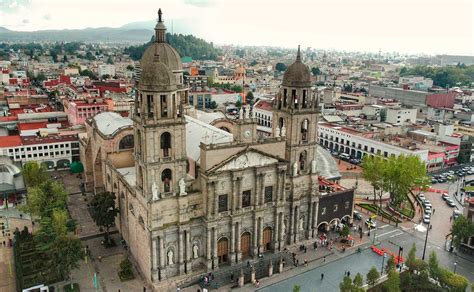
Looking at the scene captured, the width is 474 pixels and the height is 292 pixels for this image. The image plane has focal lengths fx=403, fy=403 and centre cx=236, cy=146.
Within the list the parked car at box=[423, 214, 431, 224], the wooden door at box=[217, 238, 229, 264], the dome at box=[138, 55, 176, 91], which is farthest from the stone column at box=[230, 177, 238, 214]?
the parked car at box=[423, 214, 431, 224]

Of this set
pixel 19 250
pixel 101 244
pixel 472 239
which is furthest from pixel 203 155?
pixel 472 239

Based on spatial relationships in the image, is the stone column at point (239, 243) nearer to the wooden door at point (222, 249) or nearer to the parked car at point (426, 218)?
the wooden door at point (222, 249)

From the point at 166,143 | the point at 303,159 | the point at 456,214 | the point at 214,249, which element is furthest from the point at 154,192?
the point at 456,214

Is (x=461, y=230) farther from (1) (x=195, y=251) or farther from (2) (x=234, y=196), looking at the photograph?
(1) (x=195, y=251)

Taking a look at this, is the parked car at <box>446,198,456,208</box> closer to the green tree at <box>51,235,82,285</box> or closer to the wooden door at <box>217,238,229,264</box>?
the wooden door at <box>217,238,229,264</box>

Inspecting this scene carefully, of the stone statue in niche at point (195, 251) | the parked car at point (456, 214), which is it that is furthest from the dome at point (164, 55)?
the parked car at point (456, 214)

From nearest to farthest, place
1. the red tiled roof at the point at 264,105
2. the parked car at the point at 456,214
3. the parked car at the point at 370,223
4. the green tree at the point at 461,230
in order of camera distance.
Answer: the green tree at the point at 461,230 < the parked car at the point at 370,223 < the parked car at the point at 456,214 < the red tiled roof at the point at 264,105
